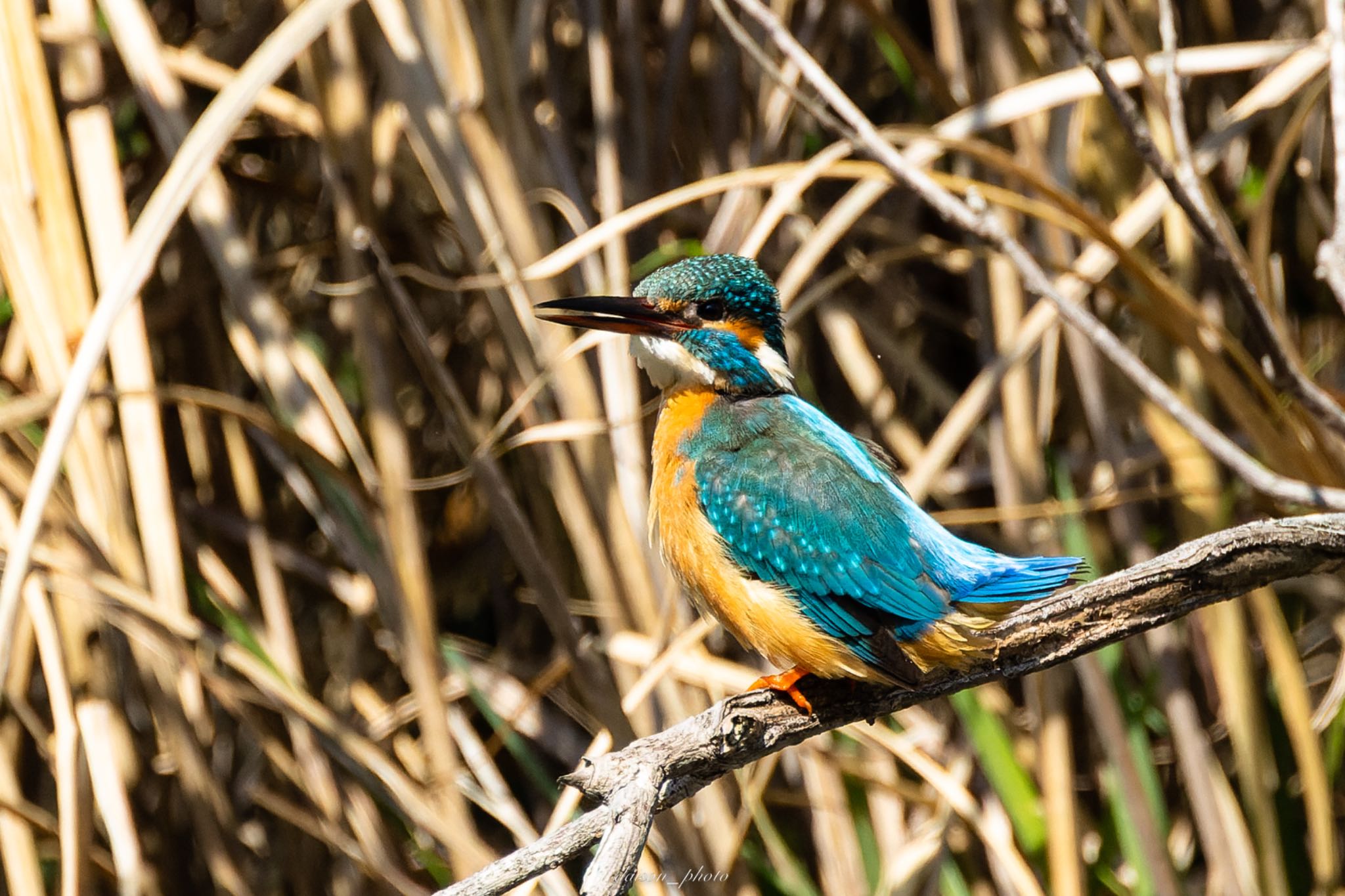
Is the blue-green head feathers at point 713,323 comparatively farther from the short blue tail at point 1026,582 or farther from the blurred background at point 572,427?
the short blue tail at point 1026,582

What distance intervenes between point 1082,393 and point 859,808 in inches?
37.3

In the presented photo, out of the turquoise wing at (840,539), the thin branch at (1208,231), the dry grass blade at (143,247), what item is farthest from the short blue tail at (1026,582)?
the dry grass blade at (143,247)

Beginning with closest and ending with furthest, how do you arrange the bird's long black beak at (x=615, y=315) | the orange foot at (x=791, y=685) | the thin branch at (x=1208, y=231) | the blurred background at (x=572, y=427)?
the thin branch at (x=1208, y=231), the orange foot at (x=791, y=685), the bird's long black beak at (x=615, y=315), the blurred background at (x=572, y=427)

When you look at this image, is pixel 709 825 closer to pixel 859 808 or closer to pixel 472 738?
pixel 859 808

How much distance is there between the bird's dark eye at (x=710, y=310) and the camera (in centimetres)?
229

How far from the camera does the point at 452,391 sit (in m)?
1.98

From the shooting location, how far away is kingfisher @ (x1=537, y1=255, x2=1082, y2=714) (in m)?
1.83

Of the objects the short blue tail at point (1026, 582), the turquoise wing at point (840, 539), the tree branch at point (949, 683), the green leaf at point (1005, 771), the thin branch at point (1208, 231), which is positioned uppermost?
the thin branch at point (1208, 231)

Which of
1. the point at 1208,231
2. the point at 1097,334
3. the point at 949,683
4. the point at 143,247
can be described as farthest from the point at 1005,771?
the point at 143,247

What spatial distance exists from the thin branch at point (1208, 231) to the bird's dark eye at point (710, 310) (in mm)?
746

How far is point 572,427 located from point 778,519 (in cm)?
39

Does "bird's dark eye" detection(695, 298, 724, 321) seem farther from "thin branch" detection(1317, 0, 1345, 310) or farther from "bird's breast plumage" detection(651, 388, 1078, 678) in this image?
"thin branch" detection(1317, 0, 1345, 310)

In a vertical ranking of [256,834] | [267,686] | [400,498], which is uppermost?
[400,498]

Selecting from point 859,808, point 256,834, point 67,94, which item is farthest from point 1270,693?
point 67,94
